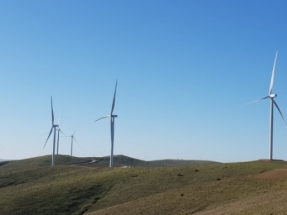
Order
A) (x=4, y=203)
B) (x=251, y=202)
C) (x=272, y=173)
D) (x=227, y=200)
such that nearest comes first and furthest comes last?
1. (x=251, y=202)
2. (x=227, y=200)
3. (x=272, y=173)
4. (x=4, y=203)

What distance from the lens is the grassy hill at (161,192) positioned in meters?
52.1

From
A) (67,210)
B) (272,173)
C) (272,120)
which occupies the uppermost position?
(272,120)

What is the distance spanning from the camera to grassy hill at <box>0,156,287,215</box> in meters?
52.1

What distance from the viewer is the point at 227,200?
176 ft

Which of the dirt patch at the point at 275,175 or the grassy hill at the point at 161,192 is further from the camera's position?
the dirt patch at the point at 275,175

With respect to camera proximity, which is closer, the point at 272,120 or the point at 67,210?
the point at 67,210

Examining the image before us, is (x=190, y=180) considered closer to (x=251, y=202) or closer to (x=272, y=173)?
(x=272, y=173)

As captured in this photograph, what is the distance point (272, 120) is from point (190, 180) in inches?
796

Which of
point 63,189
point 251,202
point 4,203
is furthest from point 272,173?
point 4,203

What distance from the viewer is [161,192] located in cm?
6888

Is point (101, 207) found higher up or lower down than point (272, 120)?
lower down

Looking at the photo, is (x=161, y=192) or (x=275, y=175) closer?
(x=275, y=175)

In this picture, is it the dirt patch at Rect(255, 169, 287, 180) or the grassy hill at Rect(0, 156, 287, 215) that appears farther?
the dirt patch at Rect(255, 169, 287, 180)

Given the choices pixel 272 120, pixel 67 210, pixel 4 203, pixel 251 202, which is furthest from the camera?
pixel 272 120
